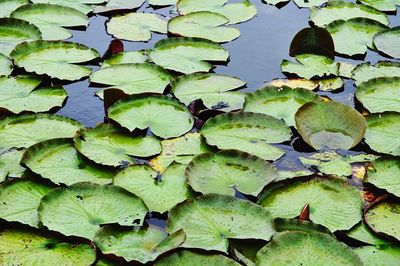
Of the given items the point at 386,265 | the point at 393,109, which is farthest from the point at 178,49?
the point at 386,265

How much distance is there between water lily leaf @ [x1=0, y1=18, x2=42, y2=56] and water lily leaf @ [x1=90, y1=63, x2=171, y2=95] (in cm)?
51

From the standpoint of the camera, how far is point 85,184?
2.18 m

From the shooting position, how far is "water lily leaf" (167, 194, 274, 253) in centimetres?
202

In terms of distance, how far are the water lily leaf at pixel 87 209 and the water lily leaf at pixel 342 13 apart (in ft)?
6.20

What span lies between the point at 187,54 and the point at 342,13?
3.49ft

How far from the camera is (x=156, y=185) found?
227cm

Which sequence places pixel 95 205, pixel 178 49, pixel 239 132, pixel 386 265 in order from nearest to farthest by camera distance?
pixel 386 265 < pixel 95 205 < pixel 239 132 < pixel 178 49

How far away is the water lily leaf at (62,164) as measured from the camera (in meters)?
2.28

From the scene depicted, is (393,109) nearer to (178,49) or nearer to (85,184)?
(178,49)

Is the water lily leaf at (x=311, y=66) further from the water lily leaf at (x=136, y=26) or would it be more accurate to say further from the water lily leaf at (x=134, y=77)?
the water lily leaf at (x=136, y=26)

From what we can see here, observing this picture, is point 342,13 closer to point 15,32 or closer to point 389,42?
point 389,42

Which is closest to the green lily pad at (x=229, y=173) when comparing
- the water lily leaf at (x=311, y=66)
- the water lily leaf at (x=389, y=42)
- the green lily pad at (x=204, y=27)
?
the water lily leaf at (x=311, y=66)

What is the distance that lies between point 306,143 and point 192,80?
635 millimetres

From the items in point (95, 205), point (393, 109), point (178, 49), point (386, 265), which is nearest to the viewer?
point (386, 265)
